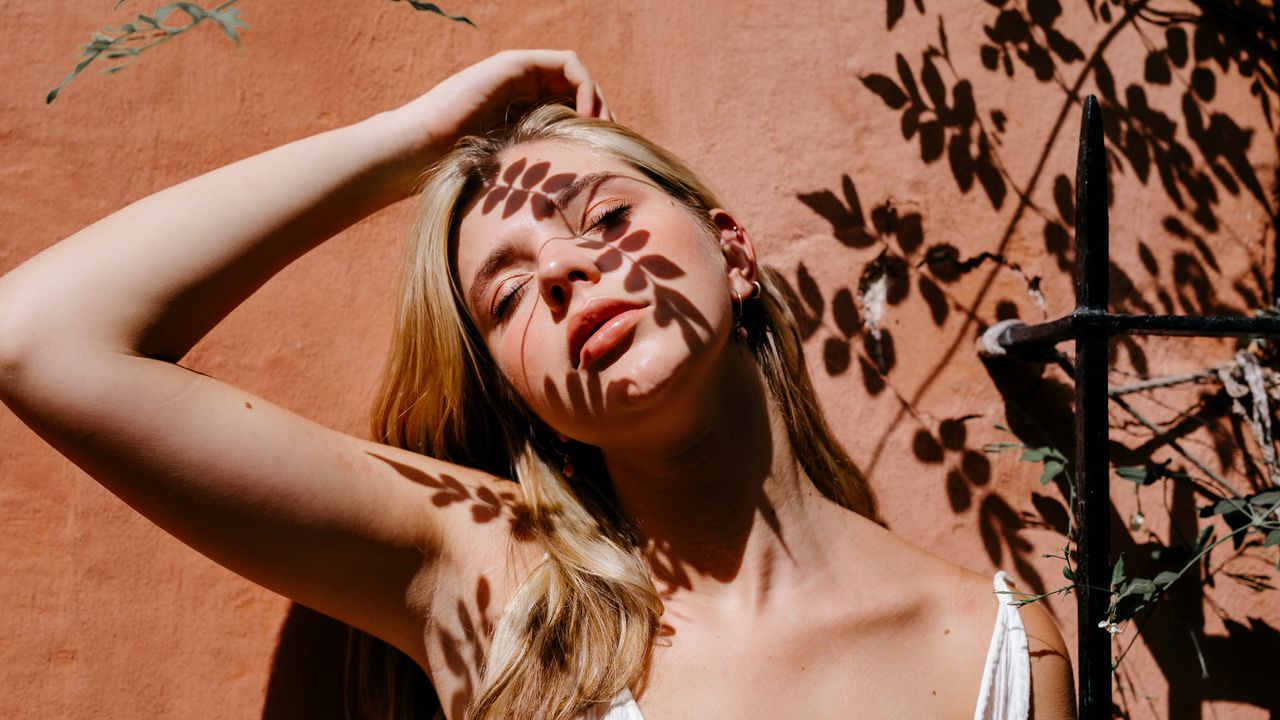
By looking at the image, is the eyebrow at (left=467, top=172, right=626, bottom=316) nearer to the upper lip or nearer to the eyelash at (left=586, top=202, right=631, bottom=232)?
the eyelash at (left=586, top=202, right=631, bottom=232)

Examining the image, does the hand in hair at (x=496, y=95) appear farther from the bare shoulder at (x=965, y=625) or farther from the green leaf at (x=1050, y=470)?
the green leaf at (x=1050, y=470)

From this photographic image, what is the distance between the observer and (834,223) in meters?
2.87

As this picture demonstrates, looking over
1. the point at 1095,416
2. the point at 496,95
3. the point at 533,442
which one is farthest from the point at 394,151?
the point at 1095,416

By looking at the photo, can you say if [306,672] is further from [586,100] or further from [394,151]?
[586,100]

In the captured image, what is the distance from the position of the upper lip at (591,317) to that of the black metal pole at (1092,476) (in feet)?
3.22

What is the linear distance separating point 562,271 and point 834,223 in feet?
3.80

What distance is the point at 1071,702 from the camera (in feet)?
7.47

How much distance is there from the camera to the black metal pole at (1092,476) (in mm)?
2109

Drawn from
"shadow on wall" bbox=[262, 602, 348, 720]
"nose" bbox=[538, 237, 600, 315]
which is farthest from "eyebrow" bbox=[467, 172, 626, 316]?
"shadow on wall" bbox=[262, 602, 348, 720]

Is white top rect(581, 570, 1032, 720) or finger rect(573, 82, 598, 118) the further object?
finger rect(573, 82, 598, 118)

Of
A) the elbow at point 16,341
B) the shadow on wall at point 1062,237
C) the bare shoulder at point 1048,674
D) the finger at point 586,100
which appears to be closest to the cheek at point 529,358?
the finger at point 586,100

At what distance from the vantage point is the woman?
1.83 m

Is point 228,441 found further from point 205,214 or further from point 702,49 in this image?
point 702,49

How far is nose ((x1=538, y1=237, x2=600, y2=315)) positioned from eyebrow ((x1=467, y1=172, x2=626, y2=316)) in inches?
4.6
